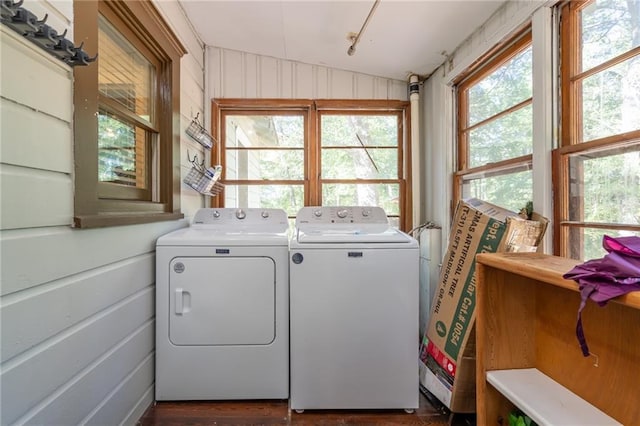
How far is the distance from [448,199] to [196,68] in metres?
2.23

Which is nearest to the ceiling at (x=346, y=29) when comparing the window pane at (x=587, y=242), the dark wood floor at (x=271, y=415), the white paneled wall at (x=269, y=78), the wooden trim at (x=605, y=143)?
the white paneled wall at (x=269, y=78)

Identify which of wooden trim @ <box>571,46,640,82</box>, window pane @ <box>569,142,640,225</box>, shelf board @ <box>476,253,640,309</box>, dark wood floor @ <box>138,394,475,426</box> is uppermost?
wooden trim @ <box>571,46,640,82</box>

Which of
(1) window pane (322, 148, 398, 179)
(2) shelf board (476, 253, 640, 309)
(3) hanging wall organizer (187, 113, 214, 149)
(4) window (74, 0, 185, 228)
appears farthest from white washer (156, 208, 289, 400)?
(1) window pane (322, 148, 398, 179)

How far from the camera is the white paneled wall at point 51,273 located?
0.80 meters

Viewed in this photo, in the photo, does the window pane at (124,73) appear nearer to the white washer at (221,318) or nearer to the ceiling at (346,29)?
the ceiling at (346,29)

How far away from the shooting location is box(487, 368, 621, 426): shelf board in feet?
2.93

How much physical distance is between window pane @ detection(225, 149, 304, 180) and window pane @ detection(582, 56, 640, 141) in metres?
1.85

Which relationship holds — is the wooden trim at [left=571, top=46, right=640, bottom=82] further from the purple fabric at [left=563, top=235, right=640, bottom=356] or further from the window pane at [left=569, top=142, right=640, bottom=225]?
the purple fabric at [left=563, top=235, right=640, bottom=356]

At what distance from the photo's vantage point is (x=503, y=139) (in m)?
1.74

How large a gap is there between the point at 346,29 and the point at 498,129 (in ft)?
3.94

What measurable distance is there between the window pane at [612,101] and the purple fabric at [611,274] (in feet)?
2.16

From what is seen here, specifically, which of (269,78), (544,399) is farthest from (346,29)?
(544,399)

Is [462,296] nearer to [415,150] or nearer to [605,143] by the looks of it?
[605,143]

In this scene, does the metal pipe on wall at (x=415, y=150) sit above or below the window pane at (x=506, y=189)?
above
